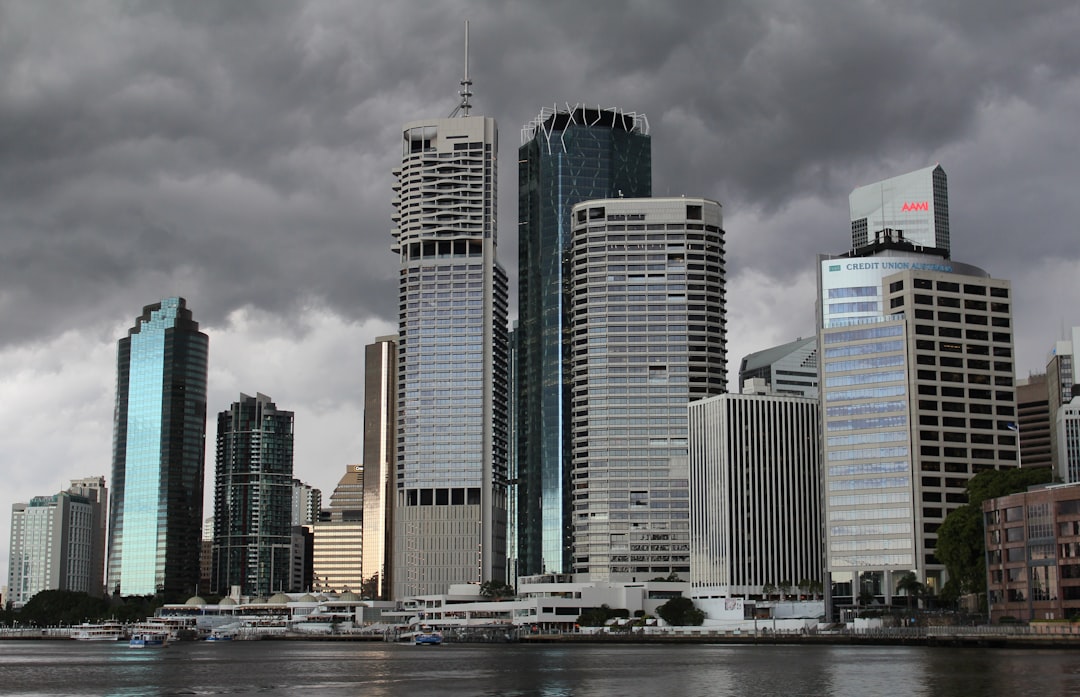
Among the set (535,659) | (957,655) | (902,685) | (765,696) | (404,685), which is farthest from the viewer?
(535,659)

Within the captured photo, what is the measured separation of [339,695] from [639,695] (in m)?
26.9

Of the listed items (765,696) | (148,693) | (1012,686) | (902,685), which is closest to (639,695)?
(765,696)

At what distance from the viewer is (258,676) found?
164m

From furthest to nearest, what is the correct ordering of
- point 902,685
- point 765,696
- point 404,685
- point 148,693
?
point 404,685, point 148,693, point 902,685, point 765,696

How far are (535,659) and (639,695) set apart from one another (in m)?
76.0

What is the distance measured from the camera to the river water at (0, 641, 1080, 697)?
404ft

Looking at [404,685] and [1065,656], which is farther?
[1065,656]

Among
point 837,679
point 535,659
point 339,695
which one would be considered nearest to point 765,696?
point 837,679

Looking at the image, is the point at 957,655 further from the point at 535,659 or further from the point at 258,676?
the point at 258,676

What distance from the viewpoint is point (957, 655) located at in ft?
562

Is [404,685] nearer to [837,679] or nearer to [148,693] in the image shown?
[148,693]

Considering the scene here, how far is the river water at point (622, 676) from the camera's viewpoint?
123 m

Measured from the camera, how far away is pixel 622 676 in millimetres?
149750

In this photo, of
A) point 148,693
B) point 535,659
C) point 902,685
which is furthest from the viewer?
point 535,659
